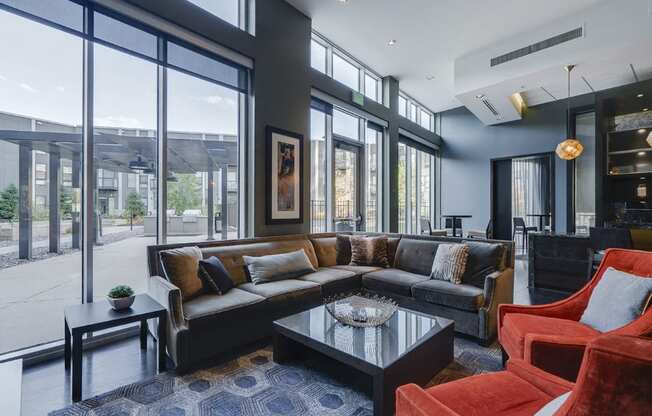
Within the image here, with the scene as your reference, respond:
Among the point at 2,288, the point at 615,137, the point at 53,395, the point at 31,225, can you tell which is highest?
the point at 615,137

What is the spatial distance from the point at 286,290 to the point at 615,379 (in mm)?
2586

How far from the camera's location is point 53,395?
2.07 metres

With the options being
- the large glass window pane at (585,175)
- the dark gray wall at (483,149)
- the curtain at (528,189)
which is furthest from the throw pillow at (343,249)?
the curtain at (528,189)

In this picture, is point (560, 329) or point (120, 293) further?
point (120, 293)

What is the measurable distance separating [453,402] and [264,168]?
3344 mm

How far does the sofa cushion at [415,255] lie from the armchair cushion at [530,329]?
60.5 inches

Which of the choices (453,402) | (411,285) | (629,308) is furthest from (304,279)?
(629,308)

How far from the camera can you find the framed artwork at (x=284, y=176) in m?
4.12

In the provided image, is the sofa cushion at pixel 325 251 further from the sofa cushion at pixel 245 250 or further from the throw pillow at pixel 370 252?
the throw pillow at pixel 370 252

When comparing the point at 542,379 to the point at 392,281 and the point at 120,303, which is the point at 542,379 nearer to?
the point at 392,281

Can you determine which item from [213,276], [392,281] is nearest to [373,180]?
[392,281]

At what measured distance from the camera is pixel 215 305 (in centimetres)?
257

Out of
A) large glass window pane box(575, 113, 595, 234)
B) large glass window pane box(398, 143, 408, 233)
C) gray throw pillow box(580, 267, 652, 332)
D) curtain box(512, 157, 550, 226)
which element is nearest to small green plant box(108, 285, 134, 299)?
gray throw pillow box(580, 267, 652, 332)

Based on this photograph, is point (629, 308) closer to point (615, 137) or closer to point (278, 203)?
point (278, 203)
